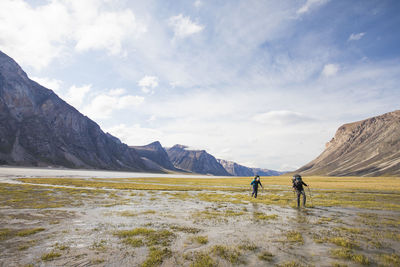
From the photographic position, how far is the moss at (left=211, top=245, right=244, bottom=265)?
863 cm

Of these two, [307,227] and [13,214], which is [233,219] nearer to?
[307,227]

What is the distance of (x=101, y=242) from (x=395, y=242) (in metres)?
15.0

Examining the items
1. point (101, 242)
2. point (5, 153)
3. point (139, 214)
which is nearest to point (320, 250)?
point (101, 242)

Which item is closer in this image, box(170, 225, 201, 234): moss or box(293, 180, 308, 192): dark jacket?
box(170, 225, 201, 234): moss

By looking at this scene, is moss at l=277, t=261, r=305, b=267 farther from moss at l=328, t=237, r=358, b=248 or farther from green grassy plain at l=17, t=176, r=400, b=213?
green grassy plain at l=17, t=176, r=400, b=213

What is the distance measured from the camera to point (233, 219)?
52.7 ft

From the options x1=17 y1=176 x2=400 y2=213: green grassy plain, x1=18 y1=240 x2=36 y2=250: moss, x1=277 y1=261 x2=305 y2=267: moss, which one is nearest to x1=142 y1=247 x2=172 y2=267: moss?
x1=277 y1=261 x2=305 y2=267: moss

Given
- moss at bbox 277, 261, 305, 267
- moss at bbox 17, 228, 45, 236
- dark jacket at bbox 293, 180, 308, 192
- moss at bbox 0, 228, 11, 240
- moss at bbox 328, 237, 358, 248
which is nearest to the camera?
moss at bbox 277, 261, 305, 267

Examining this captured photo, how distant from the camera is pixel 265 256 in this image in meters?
8.98

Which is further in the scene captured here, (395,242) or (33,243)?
(395,242)

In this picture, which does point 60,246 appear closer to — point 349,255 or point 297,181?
point 349,255

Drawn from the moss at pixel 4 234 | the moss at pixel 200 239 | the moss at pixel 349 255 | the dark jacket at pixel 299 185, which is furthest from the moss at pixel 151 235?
the dark jacket at pixel 299 185

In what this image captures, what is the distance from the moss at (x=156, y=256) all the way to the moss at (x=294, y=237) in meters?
6.38

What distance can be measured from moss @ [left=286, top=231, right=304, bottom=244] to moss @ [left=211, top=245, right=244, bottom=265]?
352cm
